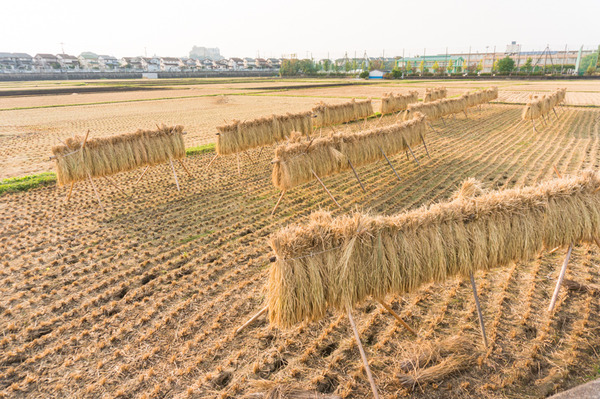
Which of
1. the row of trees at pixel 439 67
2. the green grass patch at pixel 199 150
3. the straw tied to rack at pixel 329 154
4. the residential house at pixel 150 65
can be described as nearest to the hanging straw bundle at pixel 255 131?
the straw tied to rack at pixel 329 154

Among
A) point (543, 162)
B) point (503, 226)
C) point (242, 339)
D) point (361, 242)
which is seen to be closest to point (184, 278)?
point (242, 339)

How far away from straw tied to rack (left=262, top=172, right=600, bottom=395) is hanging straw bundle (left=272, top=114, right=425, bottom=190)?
525 centimetres

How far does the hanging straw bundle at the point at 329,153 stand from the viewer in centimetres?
994

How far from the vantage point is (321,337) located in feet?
17.9

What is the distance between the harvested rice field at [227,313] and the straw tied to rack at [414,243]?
0.77 metres

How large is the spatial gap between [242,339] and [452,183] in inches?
377

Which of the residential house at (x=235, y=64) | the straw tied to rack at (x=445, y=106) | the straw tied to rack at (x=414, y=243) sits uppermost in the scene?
the residential house at (x=235, y=64)

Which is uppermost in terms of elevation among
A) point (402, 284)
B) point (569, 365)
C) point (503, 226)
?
point (503, 226)

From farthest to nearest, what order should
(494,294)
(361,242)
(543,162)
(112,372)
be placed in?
(543,162) → (494,294) → (112,372) → (361,242)

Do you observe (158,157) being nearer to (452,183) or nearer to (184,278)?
(184,278)

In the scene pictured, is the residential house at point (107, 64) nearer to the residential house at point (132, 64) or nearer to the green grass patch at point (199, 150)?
the residential house at point (132, 64)

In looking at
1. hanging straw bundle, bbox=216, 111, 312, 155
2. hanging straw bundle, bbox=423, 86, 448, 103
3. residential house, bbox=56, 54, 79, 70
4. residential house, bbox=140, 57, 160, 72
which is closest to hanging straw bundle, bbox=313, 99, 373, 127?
hanging straw bundle, bbox=216, 111, 312, 155

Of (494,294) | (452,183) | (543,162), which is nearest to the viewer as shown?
(494,294)

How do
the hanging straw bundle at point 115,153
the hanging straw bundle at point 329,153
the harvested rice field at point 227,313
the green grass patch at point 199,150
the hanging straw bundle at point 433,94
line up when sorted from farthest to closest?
the hanging straw bundle at point 433,94 < the green grass patch at point 199,150 < the hanging straw bundle at point 115,153 < the hanging straw bundle at point 329,153 < the harvested rice field at point 227,313
